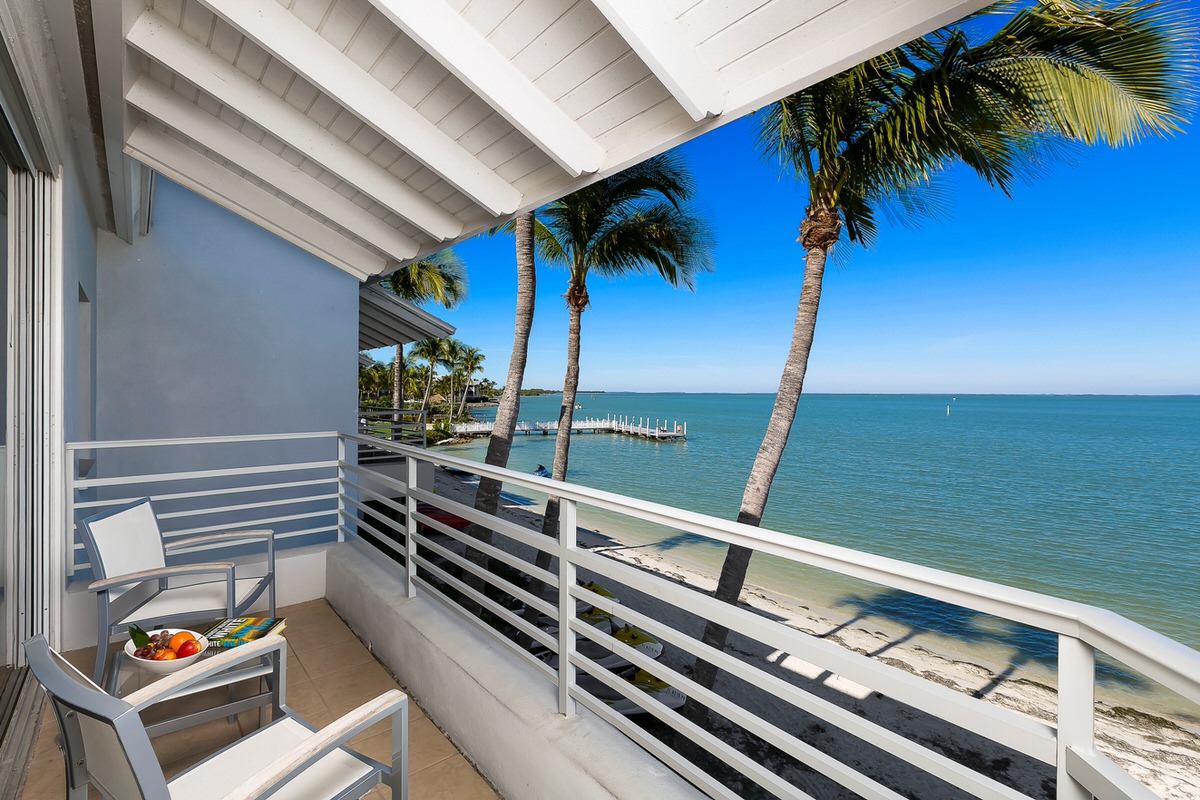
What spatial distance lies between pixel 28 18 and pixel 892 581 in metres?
3.13

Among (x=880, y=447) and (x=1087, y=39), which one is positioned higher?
Answer: (x=1087, y=39)

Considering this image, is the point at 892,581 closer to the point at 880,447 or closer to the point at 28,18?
the point at 28,18

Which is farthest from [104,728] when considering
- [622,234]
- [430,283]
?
[430,283]

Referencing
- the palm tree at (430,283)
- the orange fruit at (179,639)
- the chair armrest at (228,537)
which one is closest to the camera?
the orange fruit at (179,639)

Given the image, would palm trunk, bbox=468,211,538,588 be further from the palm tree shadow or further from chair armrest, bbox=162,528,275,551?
the palm tree shadow

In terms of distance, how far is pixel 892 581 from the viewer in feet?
3.83

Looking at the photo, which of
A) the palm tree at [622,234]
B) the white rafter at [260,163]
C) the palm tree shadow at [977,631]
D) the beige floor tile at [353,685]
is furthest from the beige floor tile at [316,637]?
the palm tree shadow at [977,631]

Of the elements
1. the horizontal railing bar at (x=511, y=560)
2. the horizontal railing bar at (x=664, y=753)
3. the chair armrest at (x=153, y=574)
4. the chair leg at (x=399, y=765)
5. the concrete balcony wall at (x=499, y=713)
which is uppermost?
the horizontal railing bar at (x=511, y=560)

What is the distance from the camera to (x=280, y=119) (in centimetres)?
321

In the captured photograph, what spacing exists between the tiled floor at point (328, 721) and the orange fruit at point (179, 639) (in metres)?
0.54

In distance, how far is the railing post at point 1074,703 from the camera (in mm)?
902

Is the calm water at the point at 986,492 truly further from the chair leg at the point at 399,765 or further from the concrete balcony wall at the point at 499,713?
the chair leg at the point at 399,765

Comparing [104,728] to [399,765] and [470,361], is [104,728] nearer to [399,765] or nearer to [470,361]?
[399,765]

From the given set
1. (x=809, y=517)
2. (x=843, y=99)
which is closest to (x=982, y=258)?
(x=809, y=517)
